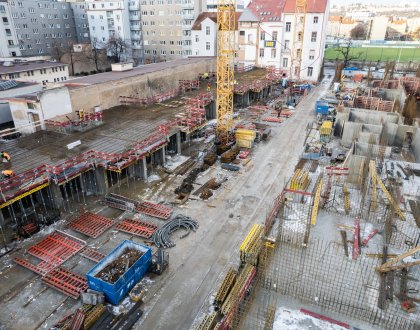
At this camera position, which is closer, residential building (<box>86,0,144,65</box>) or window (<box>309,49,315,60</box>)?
window (<box>309,49,315,60</box>)

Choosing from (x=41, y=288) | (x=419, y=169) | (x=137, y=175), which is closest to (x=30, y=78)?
(x=137, y=175)

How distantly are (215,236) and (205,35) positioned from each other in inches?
1850

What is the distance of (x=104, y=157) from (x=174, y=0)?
51.8 m

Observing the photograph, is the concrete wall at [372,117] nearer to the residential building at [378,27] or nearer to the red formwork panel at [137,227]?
the red formwork panel at [137,227]

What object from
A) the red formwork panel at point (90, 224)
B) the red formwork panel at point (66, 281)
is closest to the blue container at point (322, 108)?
the red formwork panel at point (90, 224)

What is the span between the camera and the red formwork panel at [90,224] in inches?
616

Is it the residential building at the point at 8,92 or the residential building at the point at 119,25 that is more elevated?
the residential building at the point at 119,25

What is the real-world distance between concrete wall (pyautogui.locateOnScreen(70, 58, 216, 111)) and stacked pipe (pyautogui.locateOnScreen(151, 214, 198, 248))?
44.9 ft

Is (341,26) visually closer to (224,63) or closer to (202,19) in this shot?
(202,19)

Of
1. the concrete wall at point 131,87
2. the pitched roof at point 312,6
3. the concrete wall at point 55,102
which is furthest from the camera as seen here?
the pitched roof at point 312,6

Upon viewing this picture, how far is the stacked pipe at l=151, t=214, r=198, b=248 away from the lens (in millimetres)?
14850

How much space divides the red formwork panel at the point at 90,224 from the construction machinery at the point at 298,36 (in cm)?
4191

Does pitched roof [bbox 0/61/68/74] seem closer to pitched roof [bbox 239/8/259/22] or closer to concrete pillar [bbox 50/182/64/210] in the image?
concrete pillar [bbox 50/182/64/210]

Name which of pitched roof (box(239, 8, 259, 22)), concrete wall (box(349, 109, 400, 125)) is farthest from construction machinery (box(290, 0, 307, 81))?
concrete wall (box(349, 109, 400, 125))
